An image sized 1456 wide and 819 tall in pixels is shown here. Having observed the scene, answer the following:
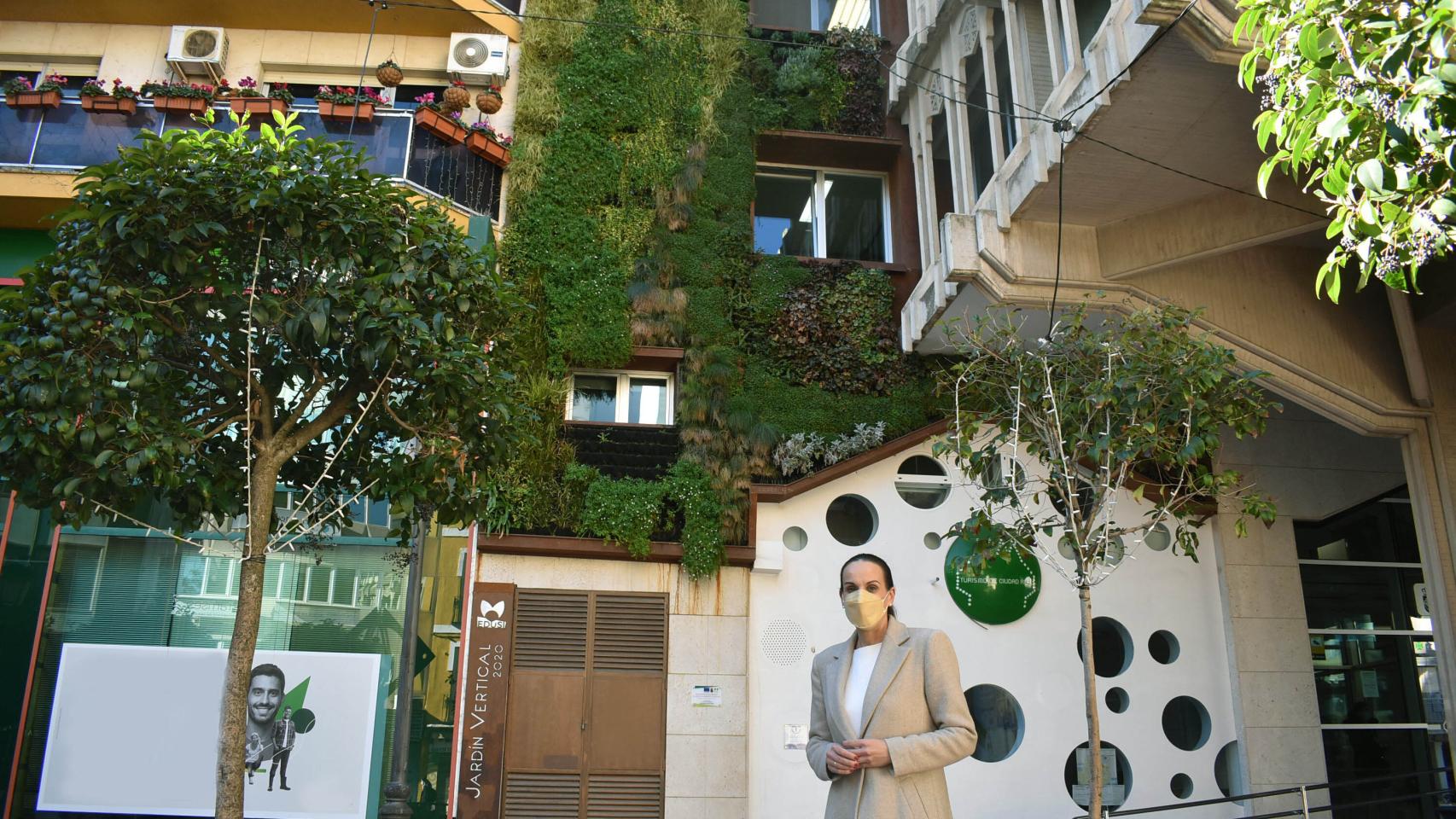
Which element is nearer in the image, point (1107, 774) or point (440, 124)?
point (1107, 774)

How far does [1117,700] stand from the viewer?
12.7 metres

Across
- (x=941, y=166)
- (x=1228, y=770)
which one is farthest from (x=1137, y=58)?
(x=1228, y=770)

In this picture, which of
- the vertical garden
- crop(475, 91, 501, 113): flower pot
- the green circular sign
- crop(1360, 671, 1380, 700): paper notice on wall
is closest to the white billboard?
the vertical garden

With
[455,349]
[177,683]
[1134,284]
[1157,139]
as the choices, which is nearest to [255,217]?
[455,349]

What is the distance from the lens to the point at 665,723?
11758mm

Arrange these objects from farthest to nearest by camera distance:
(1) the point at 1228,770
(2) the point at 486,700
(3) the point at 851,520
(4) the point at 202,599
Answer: (3) the point at 851,520 < (1) the point at 1228,770 < (4) the point at 202,599 < (2) the point at 486,700

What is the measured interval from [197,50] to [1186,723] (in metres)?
15.5

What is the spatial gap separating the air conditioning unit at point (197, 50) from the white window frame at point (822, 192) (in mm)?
7532

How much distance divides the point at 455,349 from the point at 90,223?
2637 millimetres

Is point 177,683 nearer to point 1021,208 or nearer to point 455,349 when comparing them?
point 455,349

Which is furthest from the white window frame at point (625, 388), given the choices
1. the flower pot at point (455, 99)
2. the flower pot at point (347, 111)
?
the flower pot at point (347, 111)

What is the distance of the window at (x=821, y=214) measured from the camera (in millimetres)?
15336

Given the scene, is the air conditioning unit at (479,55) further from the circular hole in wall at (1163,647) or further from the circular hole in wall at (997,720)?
the circular hole in wall at (1163,647)

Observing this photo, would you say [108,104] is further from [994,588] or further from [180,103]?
[994,588]
